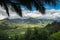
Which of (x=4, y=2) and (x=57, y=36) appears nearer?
(x=4, y=2)

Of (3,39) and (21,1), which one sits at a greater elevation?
(21,1)

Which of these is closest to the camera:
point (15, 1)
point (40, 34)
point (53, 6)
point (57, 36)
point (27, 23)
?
point (53, 6)

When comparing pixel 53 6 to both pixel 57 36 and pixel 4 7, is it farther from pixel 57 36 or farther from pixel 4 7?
pixel 57 36

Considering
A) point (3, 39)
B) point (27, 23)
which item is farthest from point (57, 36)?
point (27, 23)

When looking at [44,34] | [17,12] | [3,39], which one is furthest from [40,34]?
[17,12]

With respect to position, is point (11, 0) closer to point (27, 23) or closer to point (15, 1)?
point (15, 1)

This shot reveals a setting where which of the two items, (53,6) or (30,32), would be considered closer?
(53,6)

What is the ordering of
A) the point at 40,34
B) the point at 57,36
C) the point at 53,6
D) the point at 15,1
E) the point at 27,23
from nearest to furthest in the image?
the point at 53,6 → the point at 15,1 → the point at 40,34 → the point at 57,36 → the point at 27,23

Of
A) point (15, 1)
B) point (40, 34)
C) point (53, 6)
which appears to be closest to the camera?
point (53, 6)

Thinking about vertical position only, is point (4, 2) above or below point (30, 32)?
above
